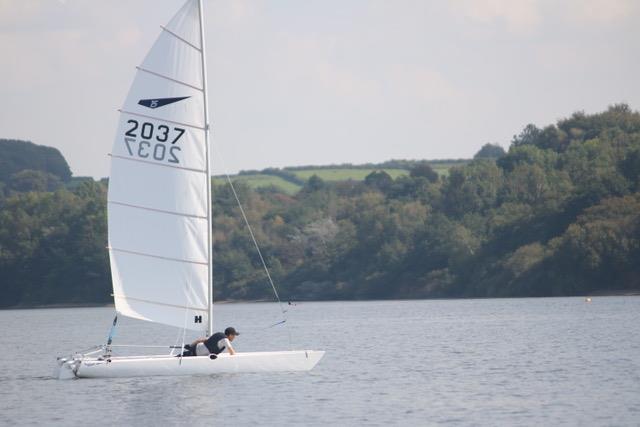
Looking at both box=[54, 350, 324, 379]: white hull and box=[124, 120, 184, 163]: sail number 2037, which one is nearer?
box=[124, 120, 184, 163]: sail number 2037

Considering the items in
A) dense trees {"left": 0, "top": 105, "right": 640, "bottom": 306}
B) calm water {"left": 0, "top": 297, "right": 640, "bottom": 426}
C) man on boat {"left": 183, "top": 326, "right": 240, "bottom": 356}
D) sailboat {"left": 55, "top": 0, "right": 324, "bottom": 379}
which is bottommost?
calm water {"left": 0, "top": 297, "right": 640, "bottom": 426}

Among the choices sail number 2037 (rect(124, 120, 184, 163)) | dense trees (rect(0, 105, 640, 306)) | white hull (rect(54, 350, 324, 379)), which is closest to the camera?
sail number 2037 (rect(124, 120, 184, 163))

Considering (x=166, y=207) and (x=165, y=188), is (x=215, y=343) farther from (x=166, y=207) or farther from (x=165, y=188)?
(x=165, y=188)

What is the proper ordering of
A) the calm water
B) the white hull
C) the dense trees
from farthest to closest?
the dense trees < the white hull < the calm water

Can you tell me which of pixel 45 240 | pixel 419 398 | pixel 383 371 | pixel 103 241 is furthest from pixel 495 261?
pixel 419 398

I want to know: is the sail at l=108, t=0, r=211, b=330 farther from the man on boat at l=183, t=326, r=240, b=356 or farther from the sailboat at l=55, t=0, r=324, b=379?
Result: the man on boat at l=183, t=326, r=240, b=356

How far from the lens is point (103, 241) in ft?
431

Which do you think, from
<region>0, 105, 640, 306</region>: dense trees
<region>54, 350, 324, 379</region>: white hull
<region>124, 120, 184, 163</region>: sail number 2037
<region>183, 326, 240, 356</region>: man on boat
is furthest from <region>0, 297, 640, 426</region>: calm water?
<region>0, 105, 640, 306</region>: dense trees

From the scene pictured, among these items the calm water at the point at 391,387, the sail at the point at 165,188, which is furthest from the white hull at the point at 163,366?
the sail at the point at 165,188

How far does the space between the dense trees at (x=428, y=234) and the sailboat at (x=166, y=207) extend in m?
65.3

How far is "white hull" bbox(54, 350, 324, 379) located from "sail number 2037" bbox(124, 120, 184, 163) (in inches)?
210

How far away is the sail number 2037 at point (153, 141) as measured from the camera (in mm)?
33875

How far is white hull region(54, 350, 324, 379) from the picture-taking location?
3400 centimetres

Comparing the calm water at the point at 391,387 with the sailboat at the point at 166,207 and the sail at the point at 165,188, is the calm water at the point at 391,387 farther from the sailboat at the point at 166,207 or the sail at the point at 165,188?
the sail at the point at 165,188
